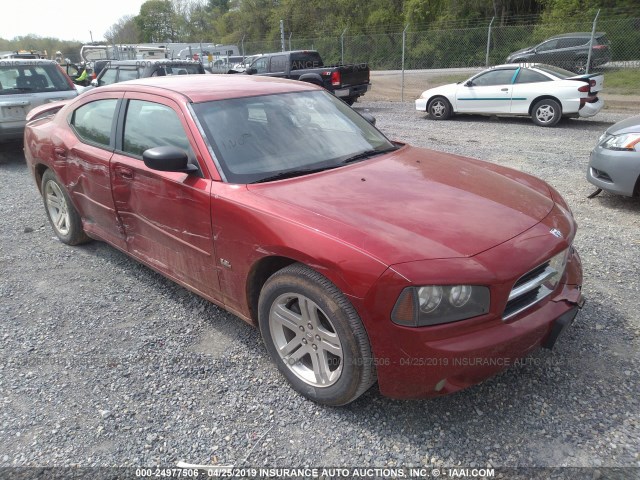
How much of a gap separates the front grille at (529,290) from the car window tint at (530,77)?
32.7ft

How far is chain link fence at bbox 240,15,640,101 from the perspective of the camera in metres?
18.0

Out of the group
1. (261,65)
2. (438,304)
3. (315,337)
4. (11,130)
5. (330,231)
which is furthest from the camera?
(261,65)

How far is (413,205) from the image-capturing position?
263 centimetres

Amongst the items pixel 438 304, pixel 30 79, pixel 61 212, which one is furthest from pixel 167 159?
pixel 30 79

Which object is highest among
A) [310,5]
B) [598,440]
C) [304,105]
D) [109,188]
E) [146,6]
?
[146,6]

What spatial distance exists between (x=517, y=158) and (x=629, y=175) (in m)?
2.92

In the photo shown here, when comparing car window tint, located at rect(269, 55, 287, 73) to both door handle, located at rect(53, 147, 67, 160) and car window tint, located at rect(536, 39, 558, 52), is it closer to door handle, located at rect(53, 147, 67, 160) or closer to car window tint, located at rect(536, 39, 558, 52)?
car window tint, located at rect(536, 39, 558, 52)

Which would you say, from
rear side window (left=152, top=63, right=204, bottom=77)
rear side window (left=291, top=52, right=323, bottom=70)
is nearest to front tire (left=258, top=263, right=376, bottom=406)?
rear side window (left=152, top=63, right=204, bottom=77)

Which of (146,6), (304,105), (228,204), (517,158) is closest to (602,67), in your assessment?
(517,158)

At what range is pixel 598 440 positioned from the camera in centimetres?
235

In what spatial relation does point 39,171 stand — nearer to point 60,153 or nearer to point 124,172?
point 60,153

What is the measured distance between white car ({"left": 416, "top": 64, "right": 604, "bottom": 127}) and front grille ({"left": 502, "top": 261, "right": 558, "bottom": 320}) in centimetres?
964

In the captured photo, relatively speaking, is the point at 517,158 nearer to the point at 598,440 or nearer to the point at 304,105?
the point at 304,105

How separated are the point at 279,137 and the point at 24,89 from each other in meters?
8.21
